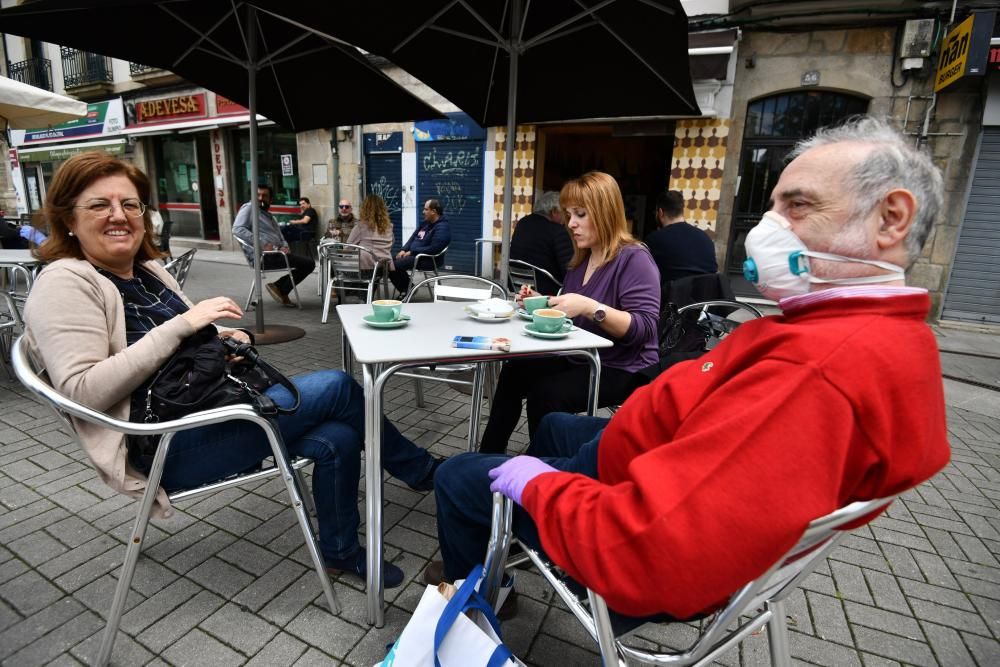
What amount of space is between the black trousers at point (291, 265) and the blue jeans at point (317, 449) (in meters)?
4.82

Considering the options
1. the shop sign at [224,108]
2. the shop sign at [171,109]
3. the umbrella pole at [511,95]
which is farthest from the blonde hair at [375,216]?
the shop sign at [171,109]

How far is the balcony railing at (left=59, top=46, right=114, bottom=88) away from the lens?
49.9 ft

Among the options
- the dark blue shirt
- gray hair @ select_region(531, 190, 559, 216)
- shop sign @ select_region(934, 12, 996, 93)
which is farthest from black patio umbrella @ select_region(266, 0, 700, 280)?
shop sign @ select_region(934, 12, 996, 93)

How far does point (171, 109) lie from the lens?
14.1 m

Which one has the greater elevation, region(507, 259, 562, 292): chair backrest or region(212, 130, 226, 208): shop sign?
region(212, 130, 226, 208): shop sign

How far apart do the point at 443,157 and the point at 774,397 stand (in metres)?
10.4

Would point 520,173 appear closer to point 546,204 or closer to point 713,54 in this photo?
point 713,54

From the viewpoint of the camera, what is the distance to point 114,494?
2.48m

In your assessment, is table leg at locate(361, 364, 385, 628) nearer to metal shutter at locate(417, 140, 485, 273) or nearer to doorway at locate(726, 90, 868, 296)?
doorway at locate(726, 90, 868, 296)

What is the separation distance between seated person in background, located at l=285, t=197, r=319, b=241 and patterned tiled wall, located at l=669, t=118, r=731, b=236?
749cm

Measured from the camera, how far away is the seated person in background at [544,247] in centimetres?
466

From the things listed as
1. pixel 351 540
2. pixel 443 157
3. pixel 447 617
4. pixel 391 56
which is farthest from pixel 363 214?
pixel 447 617

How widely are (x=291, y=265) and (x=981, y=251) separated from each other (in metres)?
9.01

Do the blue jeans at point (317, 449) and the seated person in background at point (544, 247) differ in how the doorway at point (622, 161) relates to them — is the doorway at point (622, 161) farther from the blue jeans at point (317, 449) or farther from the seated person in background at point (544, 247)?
the blue jeans at point (317, 449)
